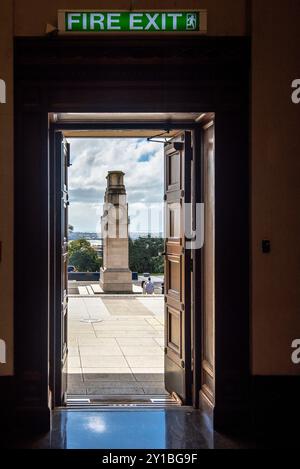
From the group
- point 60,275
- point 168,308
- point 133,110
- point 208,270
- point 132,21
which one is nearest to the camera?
point 132,21

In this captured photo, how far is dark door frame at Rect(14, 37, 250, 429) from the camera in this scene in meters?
3.79

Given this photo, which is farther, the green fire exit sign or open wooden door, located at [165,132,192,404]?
open wooden door, located at [165,132,192,404]

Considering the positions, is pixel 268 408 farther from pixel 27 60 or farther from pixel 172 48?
pixel 27 60

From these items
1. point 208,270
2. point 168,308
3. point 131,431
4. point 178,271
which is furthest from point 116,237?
point 131,431

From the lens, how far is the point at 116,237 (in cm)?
1441

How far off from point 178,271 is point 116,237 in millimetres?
9518

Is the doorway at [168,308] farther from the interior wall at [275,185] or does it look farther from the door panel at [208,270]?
the interior wall at [275,185]

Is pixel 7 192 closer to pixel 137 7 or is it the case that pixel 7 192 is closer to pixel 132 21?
pixel 132 21

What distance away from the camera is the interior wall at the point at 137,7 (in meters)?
3.77

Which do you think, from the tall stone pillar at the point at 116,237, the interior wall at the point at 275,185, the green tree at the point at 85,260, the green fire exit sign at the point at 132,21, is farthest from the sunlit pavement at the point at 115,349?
the green tree at the point at 85,260

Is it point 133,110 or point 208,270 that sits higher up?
point 133,110

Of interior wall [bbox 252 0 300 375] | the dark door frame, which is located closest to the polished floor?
the dark door frame

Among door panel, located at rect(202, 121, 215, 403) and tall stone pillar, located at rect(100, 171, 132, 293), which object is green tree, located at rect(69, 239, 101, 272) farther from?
door panel, located at rect(202, 121, 215, 403)

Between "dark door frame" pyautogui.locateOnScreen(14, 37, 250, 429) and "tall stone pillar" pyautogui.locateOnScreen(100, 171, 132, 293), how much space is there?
33.9 feet
